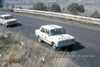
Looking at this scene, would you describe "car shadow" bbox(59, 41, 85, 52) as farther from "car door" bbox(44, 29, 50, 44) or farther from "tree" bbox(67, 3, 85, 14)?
"tree" bbox(67, 3, 85, 14)

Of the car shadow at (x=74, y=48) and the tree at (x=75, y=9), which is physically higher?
the tree at (x=75, y=9)

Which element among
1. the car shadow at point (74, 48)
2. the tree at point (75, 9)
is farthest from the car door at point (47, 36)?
the tree at point (75, 9)

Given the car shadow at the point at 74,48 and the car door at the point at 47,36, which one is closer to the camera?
the car shadow at the point at 74,48

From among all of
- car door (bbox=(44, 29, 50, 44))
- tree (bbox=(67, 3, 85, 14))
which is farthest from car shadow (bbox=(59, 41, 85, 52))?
tree (bbox=(67, 3, 85, 14))

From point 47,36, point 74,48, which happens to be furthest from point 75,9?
point 74,48

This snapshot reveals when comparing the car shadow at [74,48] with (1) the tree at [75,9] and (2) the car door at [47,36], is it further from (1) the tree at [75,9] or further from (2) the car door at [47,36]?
(1) the tree at [75,9]

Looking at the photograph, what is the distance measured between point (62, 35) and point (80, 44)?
1.79 metres

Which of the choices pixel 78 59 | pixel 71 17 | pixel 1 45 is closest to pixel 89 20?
pixel 71 17

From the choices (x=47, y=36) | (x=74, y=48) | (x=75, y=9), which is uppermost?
(x=75, y=9)

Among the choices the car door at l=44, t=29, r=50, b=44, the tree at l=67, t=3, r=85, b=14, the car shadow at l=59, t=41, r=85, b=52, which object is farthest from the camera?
the tree at l=67, t=3, r=85, b=14

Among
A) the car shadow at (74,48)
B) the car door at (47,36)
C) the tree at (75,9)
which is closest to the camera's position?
the car shadow at (74,48)

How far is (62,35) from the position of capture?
11.3m

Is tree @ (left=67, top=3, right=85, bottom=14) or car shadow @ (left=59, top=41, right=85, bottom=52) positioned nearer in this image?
car shadow @ (left=59, top=41, right=85, bottom=52)

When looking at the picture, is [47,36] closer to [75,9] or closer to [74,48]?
[74,48]
